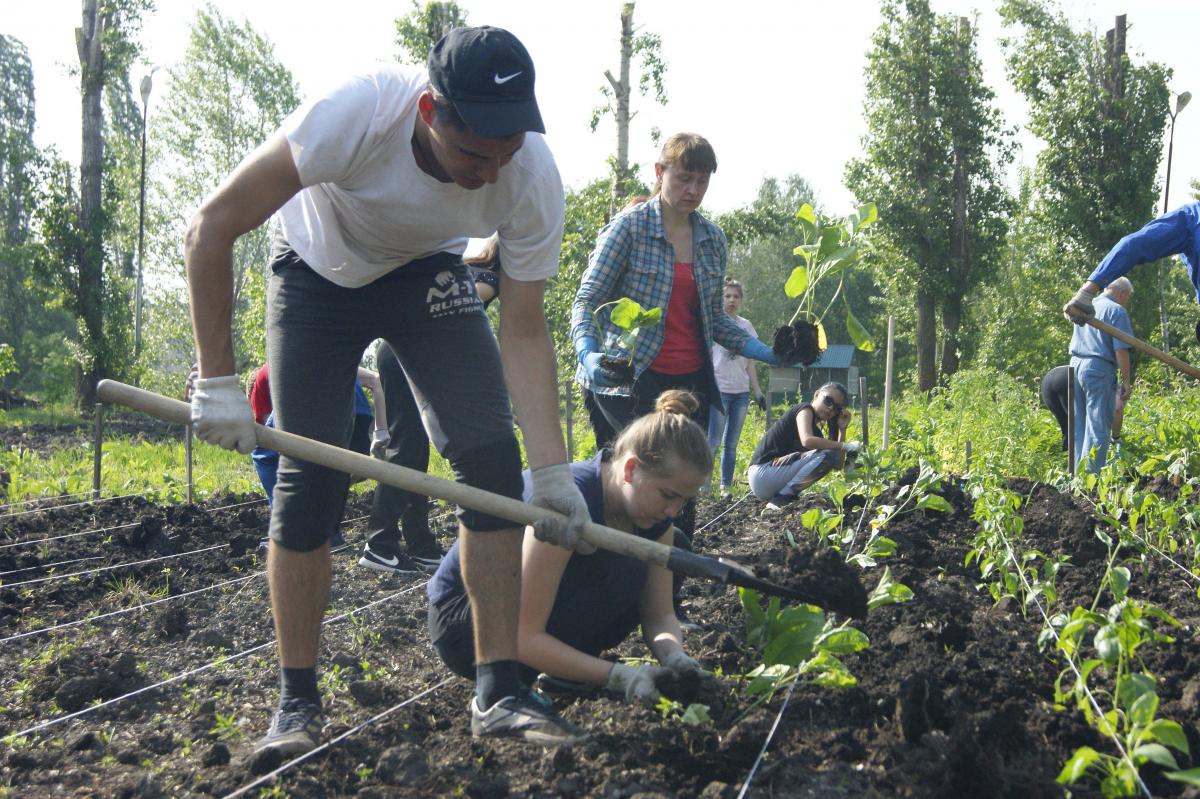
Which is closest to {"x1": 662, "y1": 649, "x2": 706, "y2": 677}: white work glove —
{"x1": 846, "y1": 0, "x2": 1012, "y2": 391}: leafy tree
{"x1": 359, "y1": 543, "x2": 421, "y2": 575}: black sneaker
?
{"x1": 359, "y1": 543, "x2": 421, "y2": 575}: black sneaker

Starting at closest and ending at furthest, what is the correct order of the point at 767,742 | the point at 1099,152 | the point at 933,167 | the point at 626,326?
1. the point at 767,742
2. the point at 626,326
3. the point at 1099,152
4. the point at 933,167

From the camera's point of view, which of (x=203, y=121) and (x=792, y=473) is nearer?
(x=792, y=473)

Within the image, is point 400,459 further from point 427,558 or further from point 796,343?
point 796,343

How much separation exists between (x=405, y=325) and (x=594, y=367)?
47.7 inches

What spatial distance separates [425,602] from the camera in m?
4.44

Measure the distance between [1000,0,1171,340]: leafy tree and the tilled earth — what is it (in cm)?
1877

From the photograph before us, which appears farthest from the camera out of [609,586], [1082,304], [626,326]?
[1082,304]

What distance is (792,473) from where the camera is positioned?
622cm

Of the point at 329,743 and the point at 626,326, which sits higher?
the point at 626,326

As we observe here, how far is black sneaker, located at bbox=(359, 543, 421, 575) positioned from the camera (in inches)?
199

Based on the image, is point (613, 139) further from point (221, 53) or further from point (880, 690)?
point (221, 53)

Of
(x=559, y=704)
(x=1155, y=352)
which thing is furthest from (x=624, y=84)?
(x=559, y=704)

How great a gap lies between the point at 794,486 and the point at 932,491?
1.04 m

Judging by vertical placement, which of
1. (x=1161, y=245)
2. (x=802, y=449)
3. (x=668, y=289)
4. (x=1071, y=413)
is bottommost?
(x=802, y=449)
